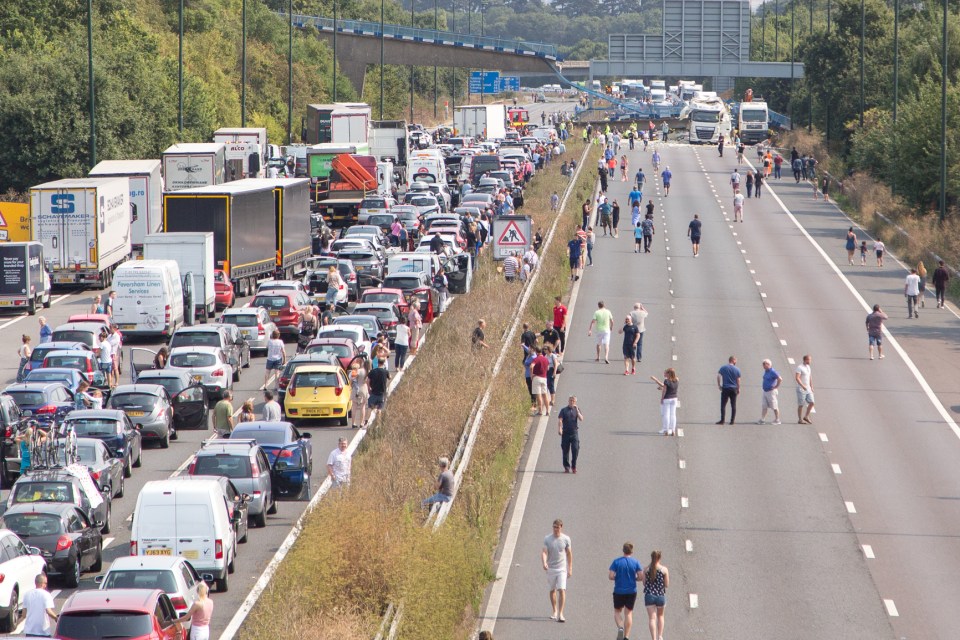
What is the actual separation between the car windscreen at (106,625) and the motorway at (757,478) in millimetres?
4721

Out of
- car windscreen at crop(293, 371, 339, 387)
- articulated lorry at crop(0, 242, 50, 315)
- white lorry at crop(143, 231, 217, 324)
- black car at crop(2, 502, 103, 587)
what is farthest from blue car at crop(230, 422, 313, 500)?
articulated lorry at crop(0, 242, 50, 315)

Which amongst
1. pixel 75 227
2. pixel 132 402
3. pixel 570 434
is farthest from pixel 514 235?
pixel 570 434

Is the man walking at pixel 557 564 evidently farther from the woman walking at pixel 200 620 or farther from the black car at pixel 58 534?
the black car at pixel 58 534

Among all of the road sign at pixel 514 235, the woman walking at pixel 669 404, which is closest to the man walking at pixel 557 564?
the woman walking at pixel 669 404

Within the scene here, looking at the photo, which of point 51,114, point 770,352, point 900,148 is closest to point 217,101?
point 51,114

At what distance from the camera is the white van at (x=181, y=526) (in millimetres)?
20453

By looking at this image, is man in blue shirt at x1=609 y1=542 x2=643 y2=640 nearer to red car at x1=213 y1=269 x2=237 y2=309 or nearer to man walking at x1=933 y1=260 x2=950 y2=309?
red car at x1=213 y1=269 x2=237 y2=309

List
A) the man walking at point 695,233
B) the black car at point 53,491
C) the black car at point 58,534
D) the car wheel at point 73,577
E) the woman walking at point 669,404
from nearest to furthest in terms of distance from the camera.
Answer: the black car at point 58,534 → the car wheel at point 73,577 → the black car at point 53,491 → the woman walking at point 669,404 → the man walking at point 695,233

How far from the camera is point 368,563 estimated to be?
18.4 meters

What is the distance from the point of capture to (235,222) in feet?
151

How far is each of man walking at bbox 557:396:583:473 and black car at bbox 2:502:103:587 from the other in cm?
841

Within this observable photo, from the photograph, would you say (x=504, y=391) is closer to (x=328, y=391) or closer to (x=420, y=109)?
(x=328, y=391)

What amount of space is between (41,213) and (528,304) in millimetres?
15090

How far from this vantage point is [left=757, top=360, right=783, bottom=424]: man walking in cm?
3069
